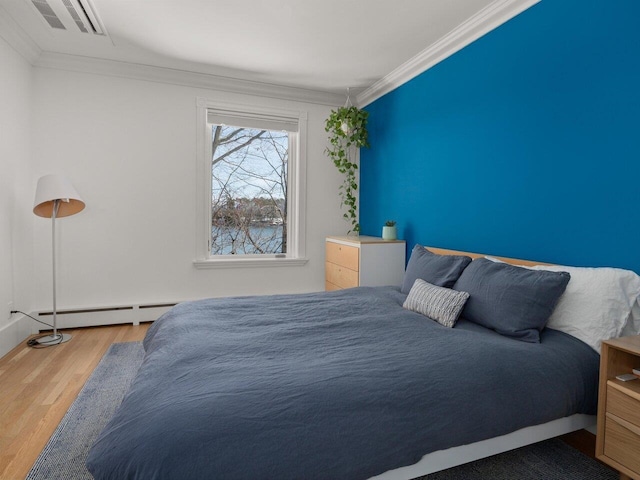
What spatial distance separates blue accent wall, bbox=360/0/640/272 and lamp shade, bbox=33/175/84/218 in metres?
3.03

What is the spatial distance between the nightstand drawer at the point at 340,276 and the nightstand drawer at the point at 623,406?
219 cm

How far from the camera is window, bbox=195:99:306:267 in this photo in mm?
4035

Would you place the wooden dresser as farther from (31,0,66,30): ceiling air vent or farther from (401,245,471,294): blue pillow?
(31,0,66,30): ceiling air vent

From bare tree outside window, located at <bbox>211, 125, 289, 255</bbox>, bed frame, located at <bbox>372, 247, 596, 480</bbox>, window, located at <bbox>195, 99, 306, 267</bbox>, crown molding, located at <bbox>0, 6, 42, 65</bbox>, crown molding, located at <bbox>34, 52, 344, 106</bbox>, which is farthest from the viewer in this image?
bare tree outside window, located at <bbox>211, 125, 289, 255</bbox>

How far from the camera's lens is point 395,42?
3.07 metres

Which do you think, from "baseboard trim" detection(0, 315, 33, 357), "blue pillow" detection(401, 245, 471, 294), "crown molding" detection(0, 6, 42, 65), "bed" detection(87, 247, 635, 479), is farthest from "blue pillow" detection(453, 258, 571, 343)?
"crown molding" detection(0, 6, 42, 65)

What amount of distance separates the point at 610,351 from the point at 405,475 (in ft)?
3.18

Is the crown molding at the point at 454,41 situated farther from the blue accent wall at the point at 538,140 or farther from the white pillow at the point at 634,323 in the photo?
the white pillow at the point at 634,323

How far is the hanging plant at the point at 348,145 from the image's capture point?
13.4ft

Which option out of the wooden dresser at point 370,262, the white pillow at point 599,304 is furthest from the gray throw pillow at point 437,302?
the wooden dresser at point 370,262

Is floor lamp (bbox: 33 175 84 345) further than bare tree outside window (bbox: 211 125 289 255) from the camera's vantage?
No

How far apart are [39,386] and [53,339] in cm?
95

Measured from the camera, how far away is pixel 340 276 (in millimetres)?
3900

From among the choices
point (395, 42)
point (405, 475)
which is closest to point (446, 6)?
point (395, 42)
